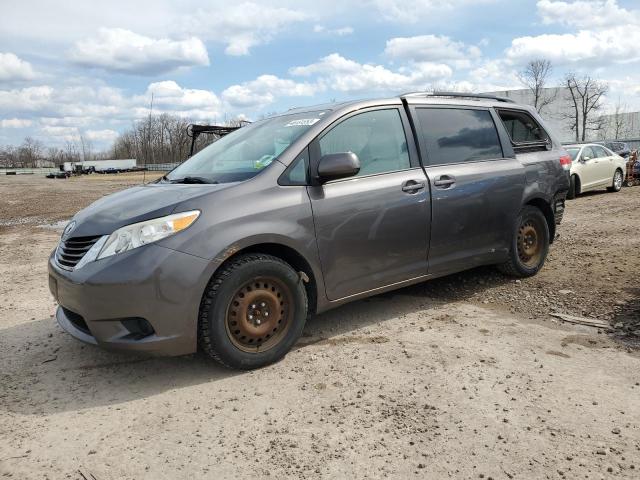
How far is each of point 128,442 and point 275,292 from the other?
1303mm

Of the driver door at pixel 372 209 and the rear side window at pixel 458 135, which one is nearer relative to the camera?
the driver door at pixel 372 209

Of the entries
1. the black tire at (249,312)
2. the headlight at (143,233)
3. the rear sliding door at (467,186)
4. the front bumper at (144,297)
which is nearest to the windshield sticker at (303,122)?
the rear sliding door at (467,186)

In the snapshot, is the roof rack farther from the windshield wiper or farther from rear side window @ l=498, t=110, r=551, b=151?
the windshield wiper

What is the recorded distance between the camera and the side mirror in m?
3.62

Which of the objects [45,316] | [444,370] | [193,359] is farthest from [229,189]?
[45,316]

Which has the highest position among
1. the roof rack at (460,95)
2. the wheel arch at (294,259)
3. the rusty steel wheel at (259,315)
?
the roof rack at (460,95)

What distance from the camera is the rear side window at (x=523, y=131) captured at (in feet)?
17.5

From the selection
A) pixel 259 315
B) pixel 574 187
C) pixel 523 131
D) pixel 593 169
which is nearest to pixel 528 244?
pixel 523 131

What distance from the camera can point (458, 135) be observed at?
15.7ft

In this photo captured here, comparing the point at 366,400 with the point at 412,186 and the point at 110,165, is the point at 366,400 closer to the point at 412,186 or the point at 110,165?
the point at 412,186

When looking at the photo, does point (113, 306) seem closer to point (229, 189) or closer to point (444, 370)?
point (229, 189)

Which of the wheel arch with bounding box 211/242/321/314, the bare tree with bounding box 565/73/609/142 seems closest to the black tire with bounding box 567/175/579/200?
the wheel arch with bounding box 211/242/321/314

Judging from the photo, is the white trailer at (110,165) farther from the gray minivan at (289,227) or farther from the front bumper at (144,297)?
the front bumper at (144,297)

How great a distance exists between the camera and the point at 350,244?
152 inches
